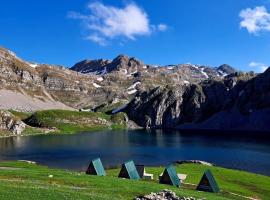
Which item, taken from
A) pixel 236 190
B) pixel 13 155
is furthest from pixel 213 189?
pixel 13 155

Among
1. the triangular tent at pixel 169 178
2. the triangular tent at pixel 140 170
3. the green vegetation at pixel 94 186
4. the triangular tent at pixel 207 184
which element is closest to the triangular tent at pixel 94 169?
the triangular tent at pixel 140 170

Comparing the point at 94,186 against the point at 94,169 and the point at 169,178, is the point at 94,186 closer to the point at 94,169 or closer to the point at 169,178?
the point at 169,178

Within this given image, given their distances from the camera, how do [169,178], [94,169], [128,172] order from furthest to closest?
1. [94,169]
2. [128,172]
3. [169,178]

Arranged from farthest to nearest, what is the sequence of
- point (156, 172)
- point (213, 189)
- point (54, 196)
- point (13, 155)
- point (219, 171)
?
1. point (13, 155)
2. point (219, 171)
3. point (156, 172)
4. point (213, 189)
5. point (54, 196)

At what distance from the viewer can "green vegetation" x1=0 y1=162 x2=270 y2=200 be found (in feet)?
124

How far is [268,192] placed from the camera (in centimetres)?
7225

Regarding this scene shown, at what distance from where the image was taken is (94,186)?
49.1 m

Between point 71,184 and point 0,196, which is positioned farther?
point 71,184

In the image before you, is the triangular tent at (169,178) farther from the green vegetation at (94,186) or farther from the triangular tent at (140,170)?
the triangular tent at (140,170)

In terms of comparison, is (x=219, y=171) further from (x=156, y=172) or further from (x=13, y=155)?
(x=13, y=155)

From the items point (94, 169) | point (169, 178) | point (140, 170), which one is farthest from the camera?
point (140, 170)

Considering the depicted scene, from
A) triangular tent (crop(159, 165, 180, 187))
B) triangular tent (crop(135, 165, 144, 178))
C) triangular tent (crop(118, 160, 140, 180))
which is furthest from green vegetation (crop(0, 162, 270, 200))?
triangular tent (crop(135, 165, 144, 178))

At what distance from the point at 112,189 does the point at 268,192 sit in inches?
1352

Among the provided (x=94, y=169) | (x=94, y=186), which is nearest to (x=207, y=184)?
(x=94, y=169)
